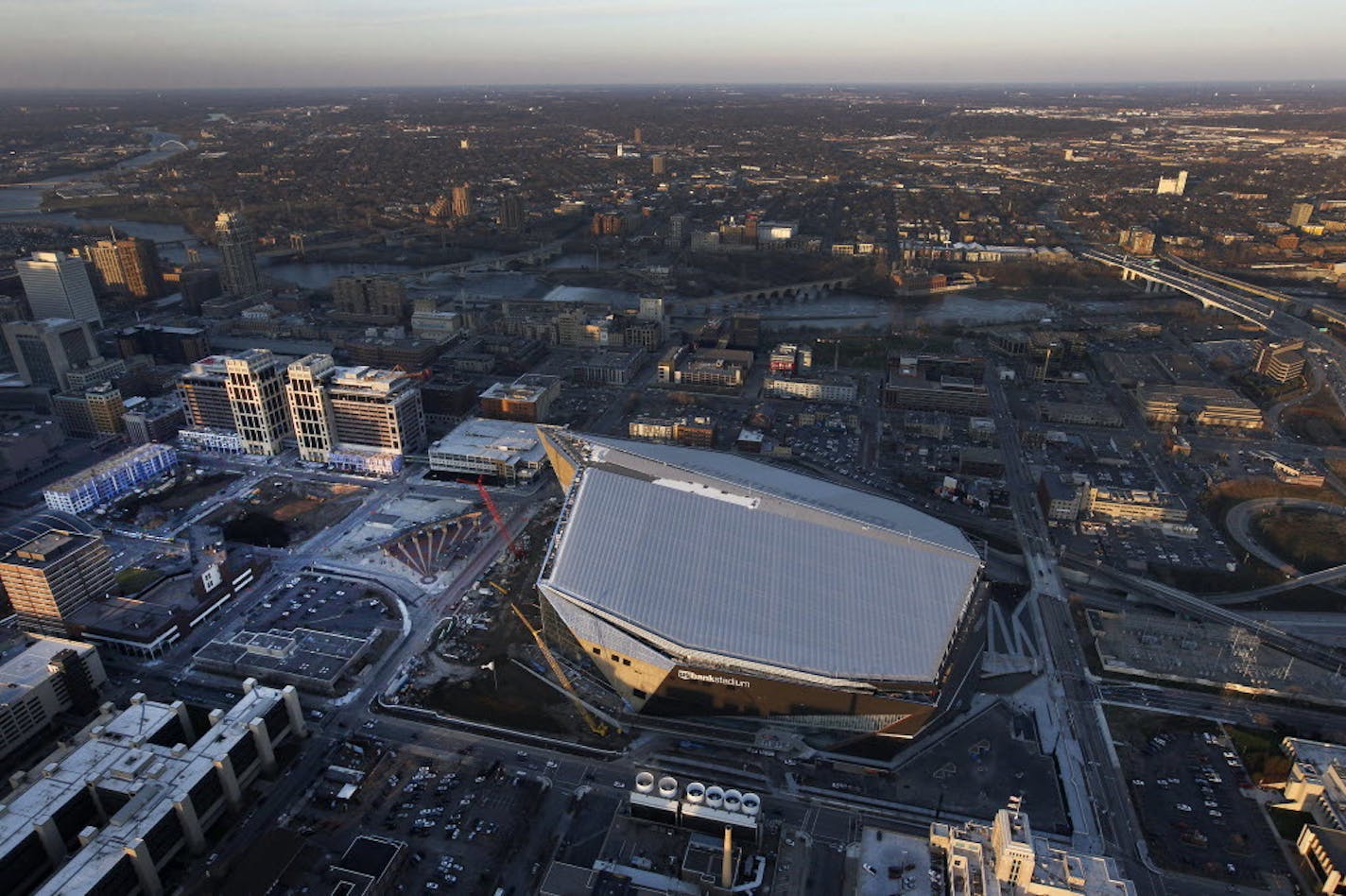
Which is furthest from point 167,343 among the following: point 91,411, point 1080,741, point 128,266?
point 1080,741

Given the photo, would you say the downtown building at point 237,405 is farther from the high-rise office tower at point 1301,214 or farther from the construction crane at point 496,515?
the high-rise office tower at point 1301,214

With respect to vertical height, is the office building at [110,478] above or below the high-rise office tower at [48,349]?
below

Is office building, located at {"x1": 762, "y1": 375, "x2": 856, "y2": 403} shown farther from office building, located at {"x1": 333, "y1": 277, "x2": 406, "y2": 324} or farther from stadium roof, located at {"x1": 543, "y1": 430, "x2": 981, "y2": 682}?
office building, located at {"x1": 333, "y1": 277, "x2": 406, "y2": 324}

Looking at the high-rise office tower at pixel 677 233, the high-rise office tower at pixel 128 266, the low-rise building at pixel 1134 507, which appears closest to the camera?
the low-rise building at pixel 1134 507

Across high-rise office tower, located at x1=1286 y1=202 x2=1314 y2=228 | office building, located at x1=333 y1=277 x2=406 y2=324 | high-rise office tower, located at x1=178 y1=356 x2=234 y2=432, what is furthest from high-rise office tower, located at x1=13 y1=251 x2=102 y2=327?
high-rise office tower, located at x1=1286 y1=202 x2=1314 y2=228

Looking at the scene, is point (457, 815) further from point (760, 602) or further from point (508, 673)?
point (760, 602)

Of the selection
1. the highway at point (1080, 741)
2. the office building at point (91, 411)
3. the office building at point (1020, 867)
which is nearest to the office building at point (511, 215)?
the office building at point (91, 411)

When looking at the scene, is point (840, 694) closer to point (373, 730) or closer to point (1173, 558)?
point (373, 730)
